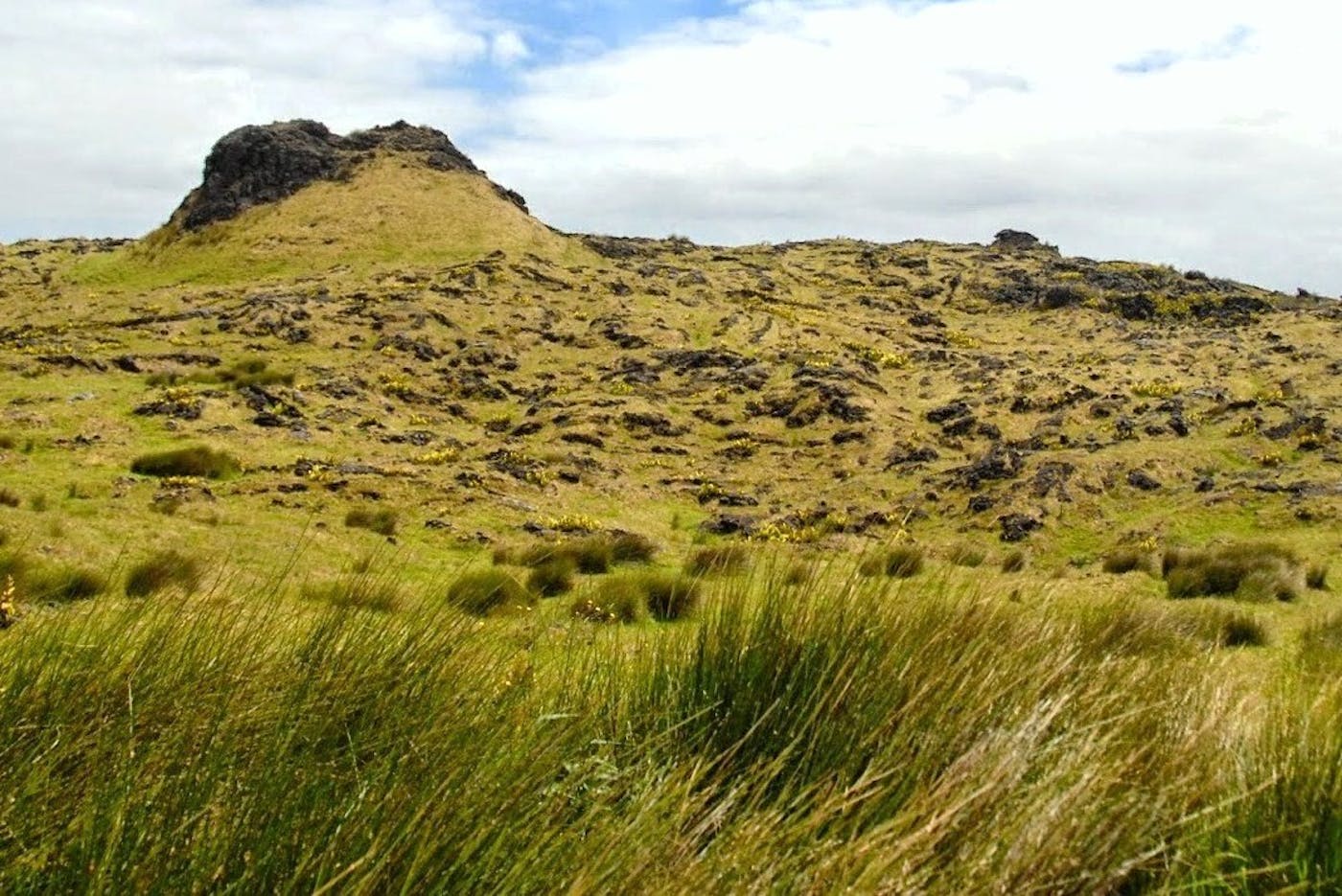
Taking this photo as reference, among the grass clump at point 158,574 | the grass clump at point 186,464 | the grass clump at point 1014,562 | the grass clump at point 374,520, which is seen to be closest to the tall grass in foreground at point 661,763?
the grass clump at point 158,574

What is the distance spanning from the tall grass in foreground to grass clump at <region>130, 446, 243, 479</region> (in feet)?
64.5

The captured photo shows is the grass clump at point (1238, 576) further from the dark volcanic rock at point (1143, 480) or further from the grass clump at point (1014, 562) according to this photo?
the dark volcanic rock at point (1143, 480)

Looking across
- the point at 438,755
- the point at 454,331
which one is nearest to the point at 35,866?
the point at 438,755

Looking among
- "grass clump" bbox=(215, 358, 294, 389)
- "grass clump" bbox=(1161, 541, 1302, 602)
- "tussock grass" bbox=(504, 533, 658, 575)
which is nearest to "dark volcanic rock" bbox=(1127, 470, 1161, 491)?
"grass clump" bbox=(1161, 541, 1302, 602)

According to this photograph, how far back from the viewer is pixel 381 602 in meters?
5.53

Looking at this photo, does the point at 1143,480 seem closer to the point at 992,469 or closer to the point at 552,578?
the point at 992,469

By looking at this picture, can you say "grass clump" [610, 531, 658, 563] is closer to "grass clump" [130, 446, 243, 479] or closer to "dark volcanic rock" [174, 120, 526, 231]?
"grass clump" [130, 446, 243, 479]

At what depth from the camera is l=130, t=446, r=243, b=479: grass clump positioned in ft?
73.8

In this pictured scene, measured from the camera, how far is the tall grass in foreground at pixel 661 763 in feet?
9.46

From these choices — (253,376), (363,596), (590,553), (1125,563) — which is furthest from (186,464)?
(1125,563)

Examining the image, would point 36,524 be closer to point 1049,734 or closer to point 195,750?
point 195,750

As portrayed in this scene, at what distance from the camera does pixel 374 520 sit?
20578mm

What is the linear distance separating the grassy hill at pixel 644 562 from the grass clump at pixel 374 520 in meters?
0.08

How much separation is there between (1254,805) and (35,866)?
440cm
